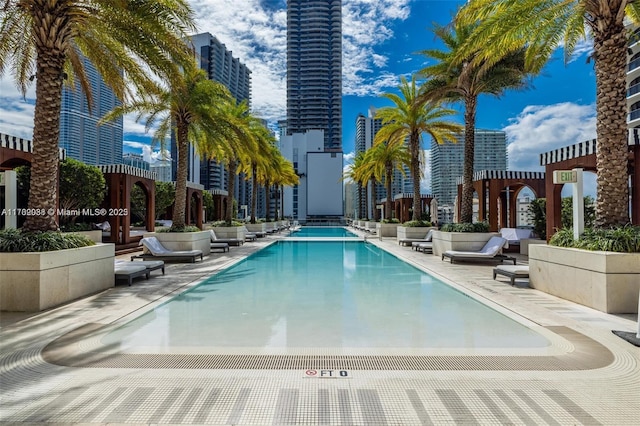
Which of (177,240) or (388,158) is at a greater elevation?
(388,158)

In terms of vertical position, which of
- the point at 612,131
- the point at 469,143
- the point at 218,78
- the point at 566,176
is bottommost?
the point at 566,176

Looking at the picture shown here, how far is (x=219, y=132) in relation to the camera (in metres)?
14.5

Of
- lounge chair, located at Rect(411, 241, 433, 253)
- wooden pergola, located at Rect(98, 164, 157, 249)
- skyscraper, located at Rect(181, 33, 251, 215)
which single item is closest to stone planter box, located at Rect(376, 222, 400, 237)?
lounge chair, located at Rect(411, 241, 433, 253)

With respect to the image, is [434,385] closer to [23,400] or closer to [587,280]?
A: [23,400]

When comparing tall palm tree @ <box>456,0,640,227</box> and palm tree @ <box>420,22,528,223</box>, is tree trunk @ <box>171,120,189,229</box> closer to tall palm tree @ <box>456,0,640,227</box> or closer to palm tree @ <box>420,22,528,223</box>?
palm tree @ <box>420,22,528,223</box>

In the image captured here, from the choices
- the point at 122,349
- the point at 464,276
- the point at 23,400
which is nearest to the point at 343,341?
the point at 122,349

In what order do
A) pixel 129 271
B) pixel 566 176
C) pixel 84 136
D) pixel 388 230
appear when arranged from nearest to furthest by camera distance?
pixel 566 176 < pixel 129 271 < pixel 388 230 < pixel 84 136

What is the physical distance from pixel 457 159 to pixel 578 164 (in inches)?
1741

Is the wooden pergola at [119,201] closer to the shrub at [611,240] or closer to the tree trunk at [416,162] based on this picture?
the tree trunk at [416,162]

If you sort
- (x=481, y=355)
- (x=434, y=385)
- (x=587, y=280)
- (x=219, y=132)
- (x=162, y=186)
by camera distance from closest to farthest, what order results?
1. (x=434, y=385)
2. (x=481, y=355)
3. (x=587, y=280)
4. (x=219, y=132)
5. (x=162, y=186)

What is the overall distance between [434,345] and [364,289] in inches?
147

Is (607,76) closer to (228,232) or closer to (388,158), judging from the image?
(228,232)

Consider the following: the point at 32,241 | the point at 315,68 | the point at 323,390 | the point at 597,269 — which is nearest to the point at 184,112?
the point at 32,241

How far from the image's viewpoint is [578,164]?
11.7 meters
